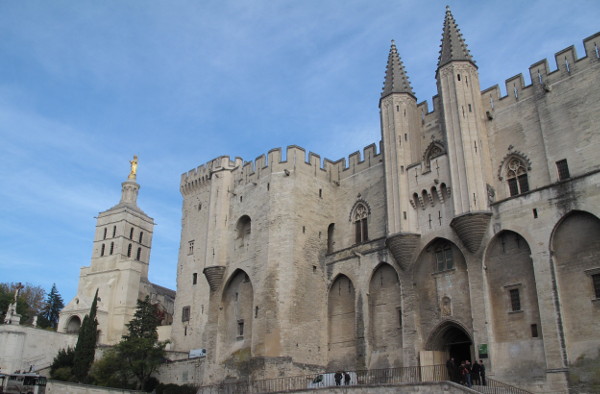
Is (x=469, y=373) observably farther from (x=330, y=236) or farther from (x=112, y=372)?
(x=112, y=372)

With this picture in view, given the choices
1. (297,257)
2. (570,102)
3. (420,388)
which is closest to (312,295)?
(297,257)

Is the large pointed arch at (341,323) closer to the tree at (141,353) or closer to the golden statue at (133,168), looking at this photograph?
the tree at (141,353)

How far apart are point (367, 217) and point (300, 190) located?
13.1 feet

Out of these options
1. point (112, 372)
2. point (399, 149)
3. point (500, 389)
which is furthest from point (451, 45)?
point (112, 372)

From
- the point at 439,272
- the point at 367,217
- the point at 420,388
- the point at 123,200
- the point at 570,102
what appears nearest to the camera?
the point at 420,388

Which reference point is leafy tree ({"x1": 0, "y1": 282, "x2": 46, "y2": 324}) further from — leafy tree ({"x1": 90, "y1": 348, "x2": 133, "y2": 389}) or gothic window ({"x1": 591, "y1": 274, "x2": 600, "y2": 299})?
gothic window ({"x1": 591, "y1": 274, "x2": 600, "y2": 299})

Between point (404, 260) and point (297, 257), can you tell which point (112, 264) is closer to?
point (297, 257)

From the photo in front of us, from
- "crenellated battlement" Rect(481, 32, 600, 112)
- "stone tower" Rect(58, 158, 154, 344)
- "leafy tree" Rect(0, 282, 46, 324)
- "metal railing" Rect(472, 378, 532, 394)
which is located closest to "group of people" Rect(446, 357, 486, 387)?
"metal railing" Rect(472, 378, 532, 394)

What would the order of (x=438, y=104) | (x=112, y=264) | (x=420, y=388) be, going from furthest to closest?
(x=112, y=264)
(x=438, y=104)
(x=420, y=388)

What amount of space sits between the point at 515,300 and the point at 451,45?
12385 mm

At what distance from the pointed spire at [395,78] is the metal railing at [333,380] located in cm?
1397

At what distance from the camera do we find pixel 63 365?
41.8 meters

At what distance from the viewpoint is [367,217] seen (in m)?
31.2

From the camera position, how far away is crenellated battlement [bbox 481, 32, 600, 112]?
23703 millimetres
